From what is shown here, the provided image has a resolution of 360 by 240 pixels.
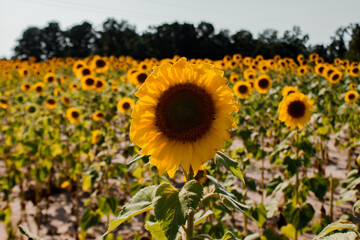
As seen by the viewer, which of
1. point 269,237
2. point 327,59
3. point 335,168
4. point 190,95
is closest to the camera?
point 190,95

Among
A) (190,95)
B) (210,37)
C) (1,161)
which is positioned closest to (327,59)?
(210,37)

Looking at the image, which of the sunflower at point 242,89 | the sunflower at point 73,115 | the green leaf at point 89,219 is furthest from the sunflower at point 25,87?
the green leaf at point 89,219

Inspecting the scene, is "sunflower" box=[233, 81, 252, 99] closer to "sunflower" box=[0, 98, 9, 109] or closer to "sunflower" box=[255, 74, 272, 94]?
"sunflower" box=[255, 74, 272, 94]

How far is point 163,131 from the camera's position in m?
1.31

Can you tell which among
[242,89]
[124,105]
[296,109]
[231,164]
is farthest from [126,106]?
[231,164]

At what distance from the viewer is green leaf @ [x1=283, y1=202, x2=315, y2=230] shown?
2.74m

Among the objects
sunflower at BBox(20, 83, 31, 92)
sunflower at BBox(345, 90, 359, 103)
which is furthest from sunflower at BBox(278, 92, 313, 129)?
sunflower at BBox(20, 83, 31, 92)

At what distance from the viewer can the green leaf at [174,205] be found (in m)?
1.06

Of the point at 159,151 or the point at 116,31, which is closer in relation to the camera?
the point at 159,151

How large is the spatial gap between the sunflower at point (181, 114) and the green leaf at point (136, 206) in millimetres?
118

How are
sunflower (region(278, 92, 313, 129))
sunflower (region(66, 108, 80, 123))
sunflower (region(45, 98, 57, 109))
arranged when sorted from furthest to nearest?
sunflower (region(45, 98, 57, 109)), sunflower (region(66, 108, 80, 123)), sunflower (region(278, 92, 313, 129))

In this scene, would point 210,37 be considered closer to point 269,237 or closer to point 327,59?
point 327,59

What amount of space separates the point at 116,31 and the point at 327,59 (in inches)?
843

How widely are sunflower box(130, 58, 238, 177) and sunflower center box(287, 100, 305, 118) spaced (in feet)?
6.48
